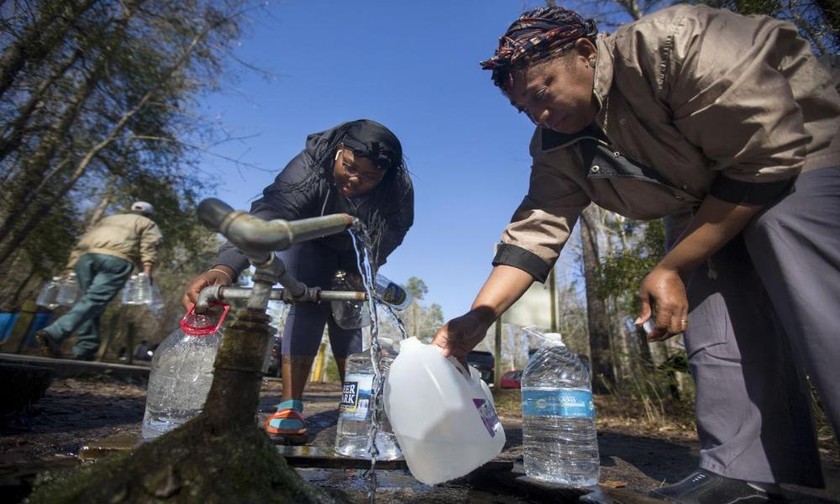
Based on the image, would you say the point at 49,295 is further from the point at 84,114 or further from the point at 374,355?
the point at 374,355

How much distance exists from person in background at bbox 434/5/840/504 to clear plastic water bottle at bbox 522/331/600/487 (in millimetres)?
471

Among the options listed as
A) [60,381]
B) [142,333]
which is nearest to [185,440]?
[60,381]

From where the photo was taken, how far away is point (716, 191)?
162cm

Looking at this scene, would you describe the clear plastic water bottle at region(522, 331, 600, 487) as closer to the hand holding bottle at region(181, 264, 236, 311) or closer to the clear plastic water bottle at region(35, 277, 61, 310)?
the hand holding bottle at region(181, 264, 236, 311)

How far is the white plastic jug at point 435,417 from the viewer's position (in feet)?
5.54

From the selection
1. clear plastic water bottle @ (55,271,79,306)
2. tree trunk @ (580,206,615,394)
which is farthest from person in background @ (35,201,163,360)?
tree trunk @ (580,206,615,394)

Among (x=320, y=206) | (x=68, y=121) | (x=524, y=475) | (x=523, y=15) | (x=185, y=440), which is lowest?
(x=524, y=475)

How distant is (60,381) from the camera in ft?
17.0

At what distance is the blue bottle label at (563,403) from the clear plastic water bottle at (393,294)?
0.82 metres

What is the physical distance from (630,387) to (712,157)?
16.0 feet

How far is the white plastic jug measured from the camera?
5.54ft

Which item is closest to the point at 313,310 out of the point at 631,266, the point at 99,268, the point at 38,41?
the point at 38,41

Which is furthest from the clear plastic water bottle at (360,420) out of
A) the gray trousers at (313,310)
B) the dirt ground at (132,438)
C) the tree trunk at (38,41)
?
the tree trunk at (38,41)

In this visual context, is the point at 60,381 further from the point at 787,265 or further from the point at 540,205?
the point at 787,265
